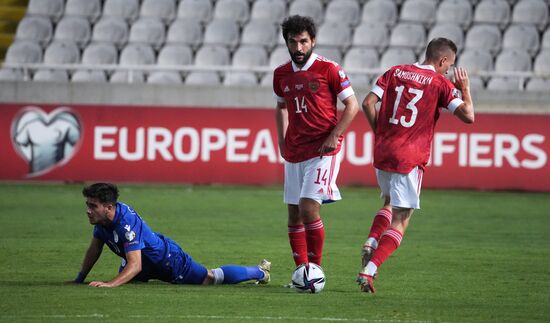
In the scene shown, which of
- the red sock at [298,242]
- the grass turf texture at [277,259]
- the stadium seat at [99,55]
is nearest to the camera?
the grass turf texture at [277,259]

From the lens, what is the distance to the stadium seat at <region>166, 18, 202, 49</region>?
22047 mm

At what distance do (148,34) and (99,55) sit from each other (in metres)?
1.18

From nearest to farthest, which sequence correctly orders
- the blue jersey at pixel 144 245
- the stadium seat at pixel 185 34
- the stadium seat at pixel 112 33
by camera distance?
1. the blue jersey at pixel 144 245
2. the stadium seat at pixel 185 34
3. the stadium seat at pixel 112 33

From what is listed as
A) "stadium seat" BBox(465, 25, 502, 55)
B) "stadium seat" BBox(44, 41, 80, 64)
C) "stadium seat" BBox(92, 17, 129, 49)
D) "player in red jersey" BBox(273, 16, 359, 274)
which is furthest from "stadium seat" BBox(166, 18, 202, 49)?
"player in red jersey" BBox(273, 16, 359, 274)

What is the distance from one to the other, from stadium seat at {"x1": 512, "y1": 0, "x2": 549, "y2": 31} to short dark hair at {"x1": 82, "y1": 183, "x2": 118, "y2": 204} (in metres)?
15.9

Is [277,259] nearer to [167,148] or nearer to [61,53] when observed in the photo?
[167,148]

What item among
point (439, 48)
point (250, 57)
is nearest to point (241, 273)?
point (439, 48)

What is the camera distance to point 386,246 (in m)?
7.70

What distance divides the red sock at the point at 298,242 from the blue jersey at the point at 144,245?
81 centimetres

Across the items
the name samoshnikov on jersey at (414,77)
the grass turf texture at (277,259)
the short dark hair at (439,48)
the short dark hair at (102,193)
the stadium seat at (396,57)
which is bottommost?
the grass turf texture at (277,259)

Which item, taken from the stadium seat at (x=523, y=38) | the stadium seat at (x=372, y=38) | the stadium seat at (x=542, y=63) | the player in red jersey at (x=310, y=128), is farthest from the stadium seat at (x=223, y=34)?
the player in red jersey at (x=310, y=128)

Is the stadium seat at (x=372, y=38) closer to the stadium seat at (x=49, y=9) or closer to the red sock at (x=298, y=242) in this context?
the stadium seat at (x=49, y=9)

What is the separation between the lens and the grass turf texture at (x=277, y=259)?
679cm

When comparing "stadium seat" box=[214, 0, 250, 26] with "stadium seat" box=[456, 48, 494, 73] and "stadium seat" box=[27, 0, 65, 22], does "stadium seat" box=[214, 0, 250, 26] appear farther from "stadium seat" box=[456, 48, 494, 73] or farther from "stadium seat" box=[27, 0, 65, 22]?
"stadium seat" box=[456, 48, 494, 73]
